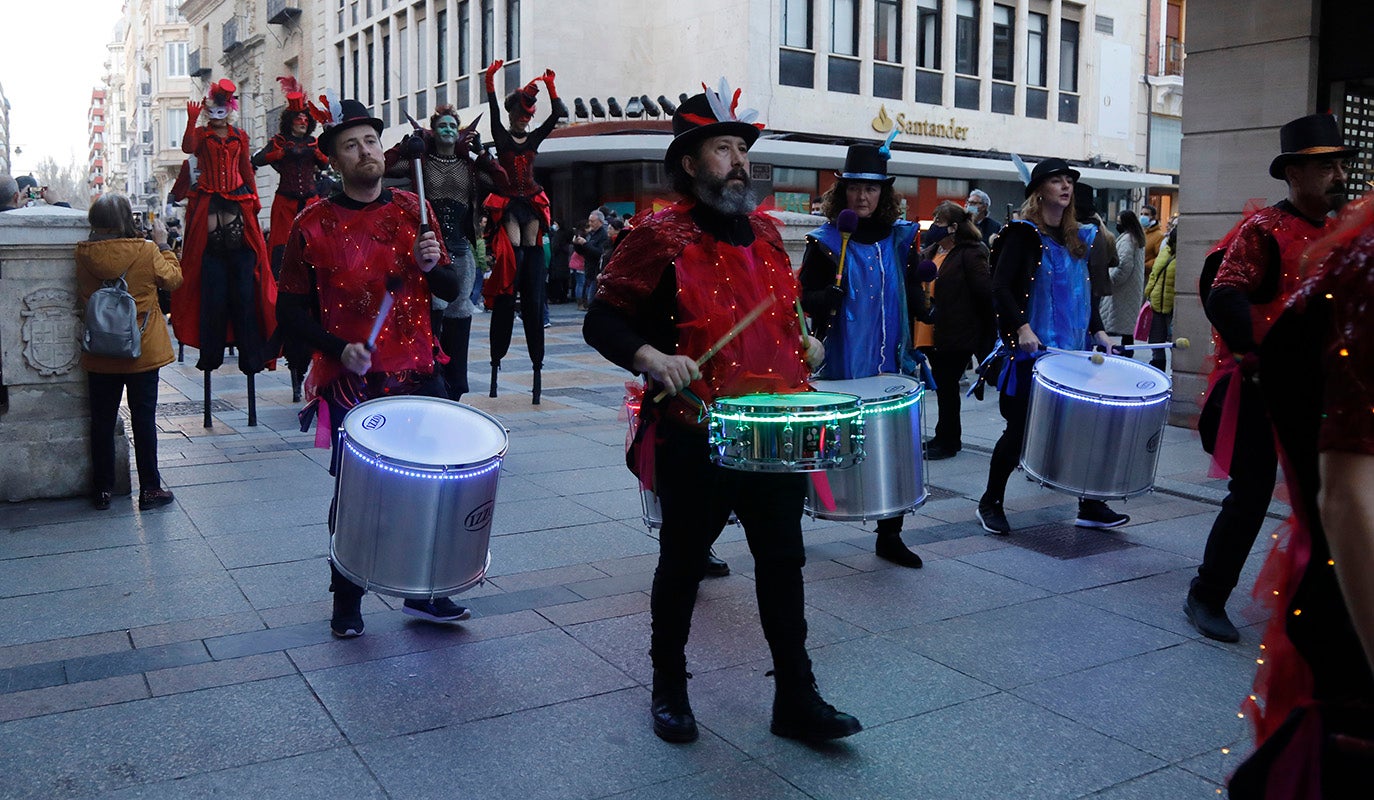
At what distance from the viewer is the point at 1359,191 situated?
9.58 m

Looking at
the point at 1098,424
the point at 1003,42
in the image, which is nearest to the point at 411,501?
the point at 1098,424

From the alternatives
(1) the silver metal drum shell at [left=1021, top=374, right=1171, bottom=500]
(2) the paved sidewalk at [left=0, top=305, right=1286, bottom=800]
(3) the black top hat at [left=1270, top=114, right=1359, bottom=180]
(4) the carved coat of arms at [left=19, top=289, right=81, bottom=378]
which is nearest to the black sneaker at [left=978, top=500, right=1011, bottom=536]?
(2) the paved sidewalk at [left=0, top=305, right=1286, bottom=800]

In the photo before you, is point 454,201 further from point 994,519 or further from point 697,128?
point 697,128

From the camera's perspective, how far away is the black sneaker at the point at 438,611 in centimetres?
476

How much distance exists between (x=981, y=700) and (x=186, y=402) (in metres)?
8.79

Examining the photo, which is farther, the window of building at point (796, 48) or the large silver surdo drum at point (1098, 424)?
the window of building at point (796, 48)

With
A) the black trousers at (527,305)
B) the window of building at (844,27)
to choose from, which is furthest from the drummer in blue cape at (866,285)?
the window of building at (844,27)

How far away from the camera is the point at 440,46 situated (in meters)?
34.3

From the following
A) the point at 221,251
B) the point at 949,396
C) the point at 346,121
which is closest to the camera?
the point at 346,121

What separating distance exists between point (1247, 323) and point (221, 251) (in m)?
7.23

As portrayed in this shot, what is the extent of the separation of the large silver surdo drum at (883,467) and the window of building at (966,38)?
94.8 feet

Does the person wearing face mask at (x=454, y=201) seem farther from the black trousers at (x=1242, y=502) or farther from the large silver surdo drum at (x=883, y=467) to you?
the black trousers at (x=1242, y=502)

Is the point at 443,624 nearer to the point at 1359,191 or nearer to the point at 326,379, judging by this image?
the point at 326,379

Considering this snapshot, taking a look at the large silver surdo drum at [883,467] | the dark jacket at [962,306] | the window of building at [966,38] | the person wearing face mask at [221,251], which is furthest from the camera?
the window of building at [966,38]
